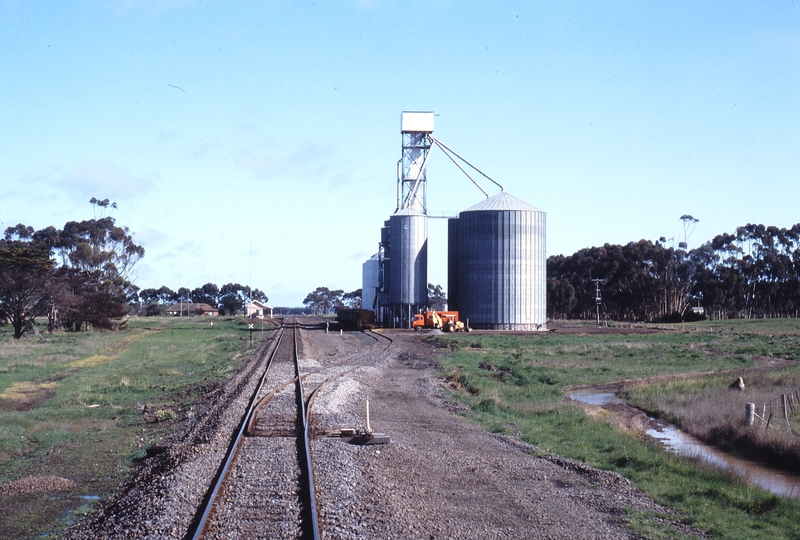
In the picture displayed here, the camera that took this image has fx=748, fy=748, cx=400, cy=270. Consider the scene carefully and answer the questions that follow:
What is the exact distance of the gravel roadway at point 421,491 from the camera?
31.9 feet

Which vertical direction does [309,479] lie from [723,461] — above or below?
above

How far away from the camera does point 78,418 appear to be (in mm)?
20953

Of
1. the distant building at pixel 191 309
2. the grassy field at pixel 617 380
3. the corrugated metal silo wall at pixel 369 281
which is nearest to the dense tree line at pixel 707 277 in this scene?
the corrugated metal silo wall at pixel 369 281

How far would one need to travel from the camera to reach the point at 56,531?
33.2 feet

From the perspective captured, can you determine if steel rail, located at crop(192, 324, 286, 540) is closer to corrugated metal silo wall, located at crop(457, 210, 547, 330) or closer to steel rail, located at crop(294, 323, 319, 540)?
steel rail, located at crop(294, 323, 319, 540)

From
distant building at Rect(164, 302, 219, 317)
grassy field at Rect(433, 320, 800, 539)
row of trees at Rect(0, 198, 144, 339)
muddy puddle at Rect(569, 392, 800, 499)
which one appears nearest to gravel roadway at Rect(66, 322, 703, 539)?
grassy field at Rect(433, 320, 800, 539)

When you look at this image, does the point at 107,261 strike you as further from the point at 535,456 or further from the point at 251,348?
the point at 535,456

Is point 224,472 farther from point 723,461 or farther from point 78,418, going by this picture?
point 723,461

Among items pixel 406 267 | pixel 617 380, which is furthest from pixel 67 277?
pixel 617 380

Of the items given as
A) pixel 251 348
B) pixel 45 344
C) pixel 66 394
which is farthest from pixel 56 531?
pixel 45 344

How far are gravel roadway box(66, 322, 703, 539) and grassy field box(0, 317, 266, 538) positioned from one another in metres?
0.94

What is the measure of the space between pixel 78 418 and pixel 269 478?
11.4m

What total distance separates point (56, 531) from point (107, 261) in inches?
3974

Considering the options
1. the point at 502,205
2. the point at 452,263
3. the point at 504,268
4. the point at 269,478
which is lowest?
the point at 269,478
